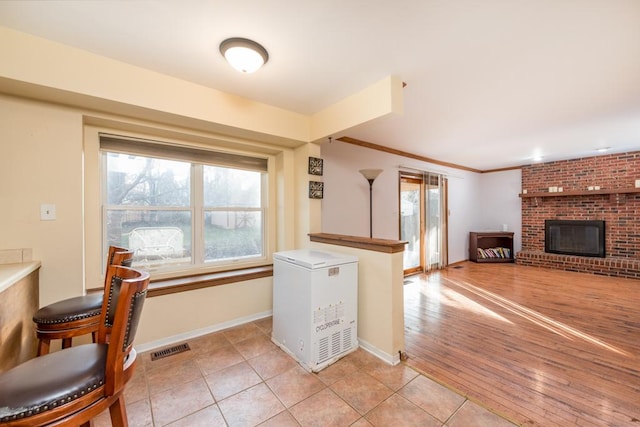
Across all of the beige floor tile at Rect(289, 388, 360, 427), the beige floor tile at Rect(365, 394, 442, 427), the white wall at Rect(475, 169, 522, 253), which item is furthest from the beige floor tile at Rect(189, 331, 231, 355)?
the white wall at Rect(475, 169, 522, 253)

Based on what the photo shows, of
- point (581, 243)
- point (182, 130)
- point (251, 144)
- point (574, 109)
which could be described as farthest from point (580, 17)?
point (581, 243)

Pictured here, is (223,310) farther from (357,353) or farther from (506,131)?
(506,131)

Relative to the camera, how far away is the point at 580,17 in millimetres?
1510

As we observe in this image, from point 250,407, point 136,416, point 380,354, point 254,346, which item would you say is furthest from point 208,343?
point 380,354

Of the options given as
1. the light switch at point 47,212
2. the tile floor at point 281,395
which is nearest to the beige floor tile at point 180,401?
the tile floor at point 281,395

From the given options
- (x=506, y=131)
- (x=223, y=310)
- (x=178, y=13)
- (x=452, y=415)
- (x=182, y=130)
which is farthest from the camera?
(x=506, y=131)

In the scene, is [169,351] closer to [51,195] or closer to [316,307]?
[316,307]

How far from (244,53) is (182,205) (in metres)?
1.71

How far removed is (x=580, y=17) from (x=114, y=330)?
280 cm

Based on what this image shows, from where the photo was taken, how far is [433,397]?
1731mm

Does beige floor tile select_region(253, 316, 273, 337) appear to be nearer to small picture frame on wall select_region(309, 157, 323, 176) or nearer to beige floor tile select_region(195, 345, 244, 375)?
beige floor tile select_region(195, 345, 244, 375)

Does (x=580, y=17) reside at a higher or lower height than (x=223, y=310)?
higher

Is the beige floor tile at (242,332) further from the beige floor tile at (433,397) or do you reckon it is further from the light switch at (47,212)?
the light switch at (47,212)

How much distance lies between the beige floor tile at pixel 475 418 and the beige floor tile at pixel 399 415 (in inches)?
4.6
